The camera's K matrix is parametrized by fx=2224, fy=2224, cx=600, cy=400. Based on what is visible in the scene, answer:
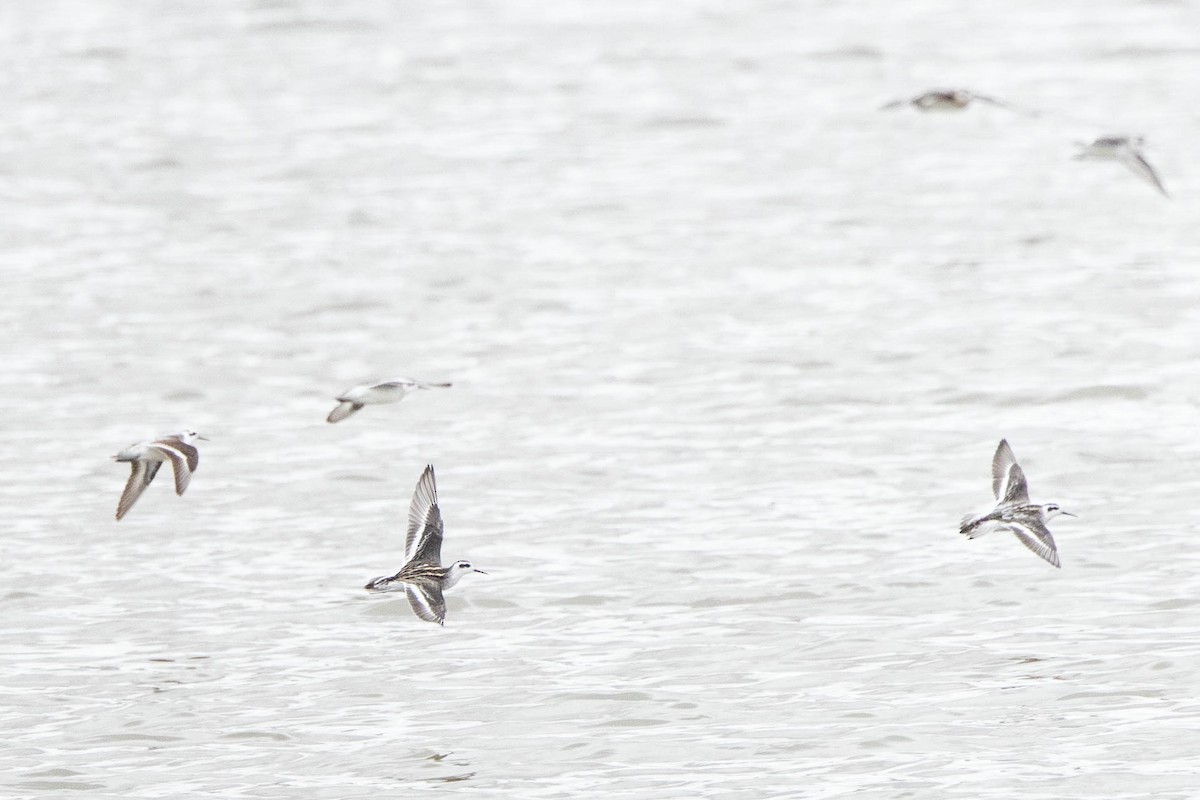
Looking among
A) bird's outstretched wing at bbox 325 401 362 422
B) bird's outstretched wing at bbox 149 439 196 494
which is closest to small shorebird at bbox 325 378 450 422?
bird's outstretched wing at bbox 325 401 362 422

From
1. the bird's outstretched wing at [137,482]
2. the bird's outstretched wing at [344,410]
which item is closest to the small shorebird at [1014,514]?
the bird's outstretched wing at [344,410]

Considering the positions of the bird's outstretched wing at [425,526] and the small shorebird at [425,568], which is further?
the bird's outstretched wing at [425,526]

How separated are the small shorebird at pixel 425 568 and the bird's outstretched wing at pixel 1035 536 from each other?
2907 millimetres

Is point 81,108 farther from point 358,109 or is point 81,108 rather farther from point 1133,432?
point 1133,432

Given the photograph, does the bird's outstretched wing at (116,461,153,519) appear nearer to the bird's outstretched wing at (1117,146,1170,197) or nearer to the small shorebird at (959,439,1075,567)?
the small shorebird at (959,439,1075,567)

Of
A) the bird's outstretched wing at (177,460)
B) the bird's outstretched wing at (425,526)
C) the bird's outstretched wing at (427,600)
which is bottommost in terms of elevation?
the bird's outstretched wing at (427,600)

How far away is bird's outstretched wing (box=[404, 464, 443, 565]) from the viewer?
1155 centimetres

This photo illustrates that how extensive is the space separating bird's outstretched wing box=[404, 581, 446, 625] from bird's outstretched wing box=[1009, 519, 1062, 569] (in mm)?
3086

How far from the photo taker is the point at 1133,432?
15.5 metres

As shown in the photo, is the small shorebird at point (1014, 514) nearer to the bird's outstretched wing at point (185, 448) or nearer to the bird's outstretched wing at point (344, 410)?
the bird's outstretched wing at point (344, 410)

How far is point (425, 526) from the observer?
38.3ft

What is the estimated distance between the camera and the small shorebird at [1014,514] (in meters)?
11.7

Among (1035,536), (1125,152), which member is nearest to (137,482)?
(1035,536)

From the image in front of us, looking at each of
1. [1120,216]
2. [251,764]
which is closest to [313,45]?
[1120,216]
